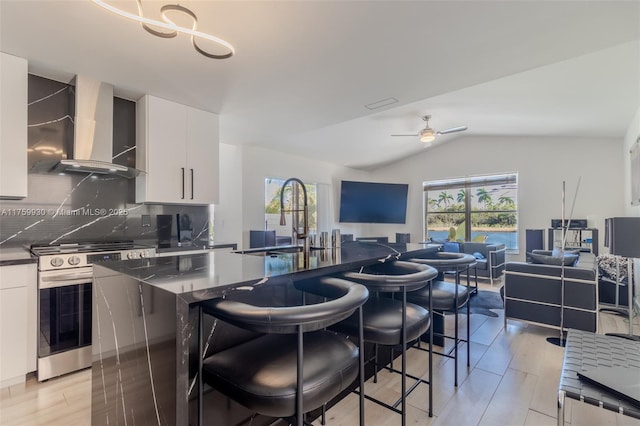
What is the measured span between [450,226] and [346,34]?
5.95 metres

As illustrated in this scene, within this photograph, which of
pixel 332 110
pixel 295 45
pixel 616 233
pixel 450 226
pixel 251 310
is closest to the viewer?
pixel 251 310

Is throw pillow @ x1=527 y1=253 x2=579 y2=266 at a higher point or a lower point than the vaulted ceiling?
lower

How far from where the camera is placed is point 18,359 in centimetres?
207

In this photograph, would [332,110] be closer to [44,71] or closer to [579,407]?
[44,71]

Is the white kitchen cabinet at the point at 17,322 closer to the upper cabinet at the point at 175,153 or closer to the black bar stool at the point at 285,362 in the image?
the upper cabinet at the point at 175,153

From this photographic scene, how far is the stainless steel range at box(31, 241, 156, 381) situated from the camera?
85.3 inches

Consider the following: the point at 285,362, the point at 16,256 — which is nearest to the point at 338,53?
the point at 285,362

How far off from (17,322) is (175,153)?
1863 mm

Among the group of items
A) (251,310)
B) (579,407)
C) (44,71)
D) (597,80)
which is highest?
(597,80)

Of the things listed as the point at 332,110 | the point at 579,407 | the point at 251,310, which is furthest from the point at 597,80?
the point at 251,310

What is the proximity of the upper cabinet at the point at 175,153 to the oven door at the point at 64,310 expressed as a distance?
3.15ft

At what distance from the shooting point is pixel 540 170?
19.1ft

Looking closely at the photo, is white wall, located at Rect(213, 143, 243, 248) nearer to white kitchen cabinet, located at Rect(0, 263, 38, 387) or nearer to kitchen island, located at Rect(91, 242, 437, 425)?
white kitchen cabinet, located at Rect(0, 263, 38, 387)

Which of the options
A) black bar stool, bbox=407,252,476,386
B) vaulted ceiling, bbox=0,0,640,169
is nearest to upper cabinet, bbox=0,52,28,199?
vaulted ceiling, bbox=0,0,640,169
